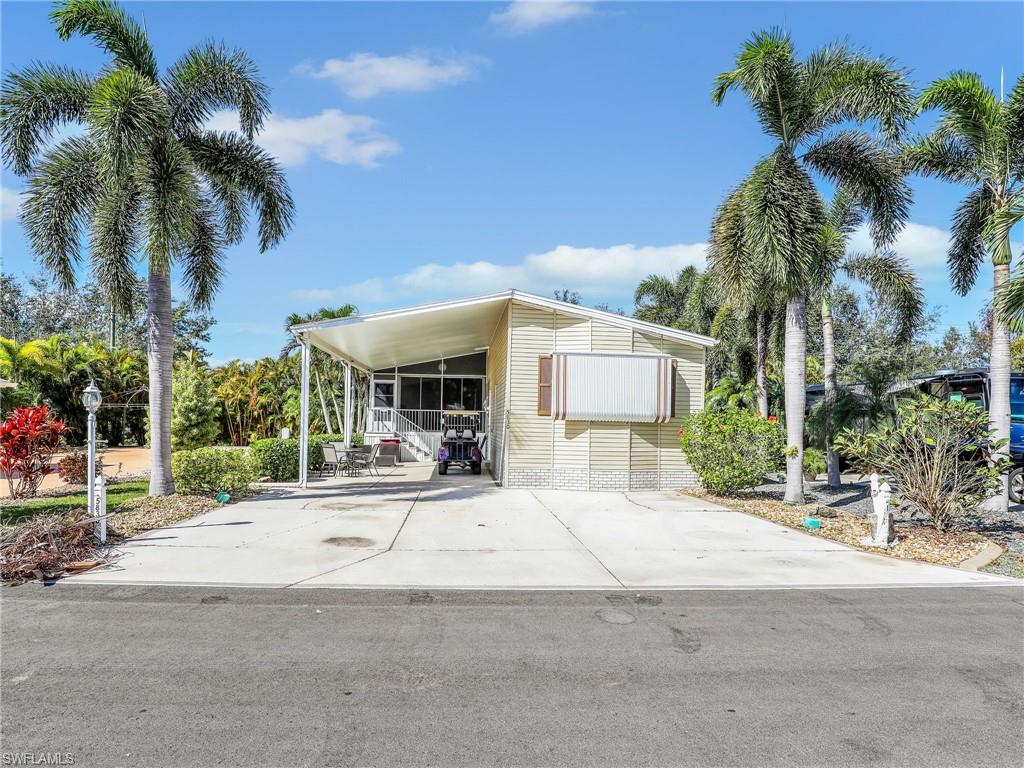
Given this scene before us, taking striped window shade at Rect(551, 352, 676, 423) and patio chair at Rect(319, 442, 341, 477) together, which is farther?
patio chair at Rect(319, 442, 341, 477)

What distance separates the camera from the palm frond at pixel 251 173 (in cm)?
1176

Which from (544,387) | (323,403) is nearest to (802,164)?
(544,387)

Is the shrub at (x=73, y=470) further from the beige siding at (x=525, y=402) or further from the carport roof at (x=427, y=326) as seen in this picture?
the beige siding at (x=525, y=402)

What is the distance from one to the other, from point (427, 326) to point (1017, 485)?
1219 centimetres

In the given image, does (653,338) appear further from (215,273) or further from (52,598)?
(52,598)

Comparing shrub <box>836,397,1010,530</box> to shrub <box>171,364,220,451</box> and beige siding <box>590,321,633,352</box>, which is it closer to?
beige siding <box>590,321,633,352</box>

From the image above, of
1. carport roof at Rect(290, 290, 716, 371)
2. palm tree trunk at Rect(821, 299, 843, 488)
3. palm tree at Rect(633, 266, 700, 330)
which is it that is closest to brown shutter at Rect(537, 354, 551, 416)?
carport roof at Rect(290, 290, 716, 371)

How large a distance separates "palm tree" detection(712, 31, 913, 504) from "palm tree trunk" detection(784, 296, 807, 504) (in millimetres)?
19

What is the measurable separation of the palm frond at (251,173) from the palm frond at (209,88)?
1.20ft

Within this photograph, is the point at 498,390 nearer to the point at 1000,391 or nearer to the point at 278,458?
the point at 278,458

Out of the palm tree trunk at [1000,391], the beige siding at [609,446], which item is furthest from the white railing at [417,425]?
the palm tree trunk at [1000,391]

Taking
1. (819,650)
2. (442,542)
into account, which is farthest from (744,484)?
(819,650)

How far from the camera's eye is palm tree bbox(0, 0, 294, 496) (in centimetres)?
949

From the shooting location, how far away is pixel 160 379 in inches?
434
